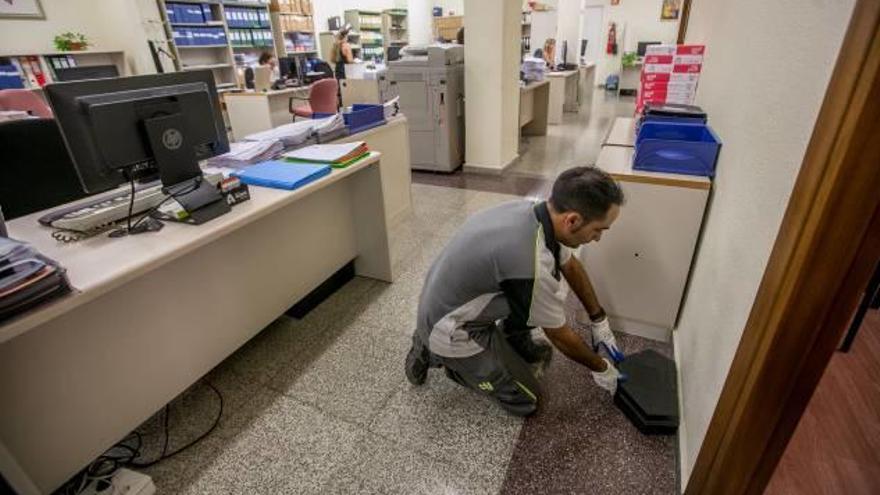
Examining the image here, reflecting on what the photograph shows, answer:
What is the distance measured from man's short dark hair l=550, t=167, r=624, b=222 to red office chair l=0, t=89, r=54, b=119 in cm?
394

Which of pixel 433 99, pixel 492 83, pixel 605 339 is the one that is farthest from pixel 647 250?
pixel 433 99

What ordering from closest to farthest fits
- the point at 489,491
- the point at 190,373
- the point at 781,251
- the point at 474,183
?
1. the point at 781,251
2. the point at 489,491
3. the point at 190,373
4. the point at 474,183

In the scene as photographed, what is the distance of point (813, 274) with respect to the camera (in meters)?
0.77

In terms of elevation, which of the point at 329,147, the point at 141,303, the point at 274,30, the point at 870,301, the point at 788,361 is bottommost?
the point at 870,301

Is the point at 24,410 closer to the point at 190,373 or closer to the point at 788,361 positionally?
the point at 190,373

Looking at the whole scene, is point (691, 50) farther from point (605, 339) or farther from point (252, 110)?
point (252, 110)

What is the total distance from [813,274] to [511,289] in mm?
706

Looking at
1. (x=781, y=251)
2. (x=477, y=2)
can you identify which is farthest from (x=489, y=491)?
(x=477, y=2)

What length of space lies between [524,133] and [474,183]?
229 centimetres

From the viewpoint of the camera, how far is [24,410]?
1.18 m

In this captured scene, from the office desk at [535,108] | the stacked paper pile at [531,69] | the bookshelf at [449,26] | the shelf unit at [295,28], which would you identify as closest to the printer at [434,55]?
the office desk at [535,108]

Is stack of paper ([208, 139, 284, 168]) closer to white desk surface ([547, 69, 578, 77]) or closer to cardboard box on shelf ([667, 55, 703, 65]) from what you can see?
cardboard box on shelf ([667, 55, 703, 65])

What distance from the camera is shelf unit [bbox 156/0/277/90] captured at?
18.6ft

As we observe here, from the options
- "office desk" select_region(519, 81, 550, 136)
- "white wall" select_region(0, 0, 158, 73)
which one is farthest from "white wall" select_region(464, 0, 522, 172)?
"white wall" select_region(0, 0, 158, 73)
